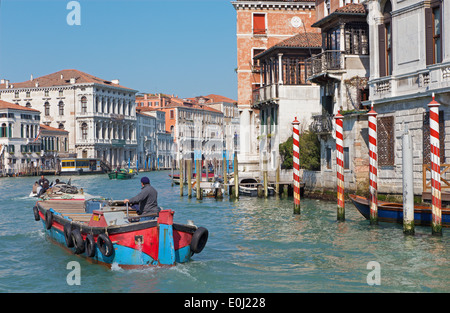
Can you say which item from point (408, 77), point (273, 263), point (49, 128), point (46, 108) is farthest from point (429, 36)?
point (46, 108)

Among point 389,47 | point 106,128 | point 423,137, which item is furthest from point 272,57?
point 106,128

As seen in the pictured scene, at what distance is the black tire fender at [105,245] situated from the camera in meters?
10.3

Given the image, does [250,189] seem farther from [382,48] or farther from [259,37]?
[259,37]

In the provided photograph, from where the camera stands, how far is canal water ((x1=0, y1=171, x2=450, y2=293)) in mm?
9641

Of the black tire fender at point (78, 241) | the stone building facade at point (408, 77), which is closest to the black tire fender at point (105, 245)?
the black tire fender at point (78, 241)

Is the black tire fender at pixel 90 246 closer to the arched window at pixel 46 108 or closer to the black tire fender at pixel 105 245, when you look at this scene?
the black tire fender at pixel 105 245

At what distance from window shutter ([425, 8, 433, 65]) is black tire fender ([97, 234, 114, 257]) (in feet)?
34.7

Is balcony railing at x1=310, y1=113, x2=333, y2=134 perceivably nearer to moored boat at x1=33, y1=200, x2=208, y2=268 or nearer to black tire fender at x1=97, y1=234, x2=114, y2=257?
moored boat at x1=33, y1=200, x2=208, y2=268

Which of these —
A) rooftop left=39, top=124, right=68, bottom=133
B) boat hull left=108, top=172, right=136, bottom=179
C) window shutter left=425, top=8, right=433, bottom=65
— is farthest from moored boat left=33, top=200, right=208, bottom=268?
rooftop left=39, top=124, right=68, bottom=133

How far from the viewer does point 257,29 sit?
36.8m

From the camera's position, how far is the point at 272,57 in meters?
32.2

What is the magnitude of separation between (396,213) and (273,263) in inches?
196
